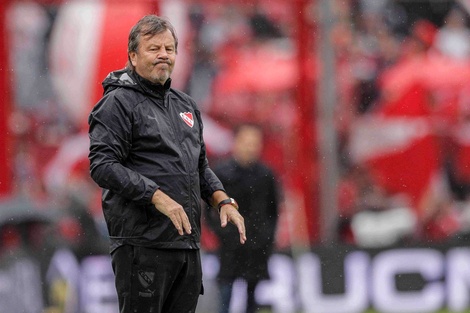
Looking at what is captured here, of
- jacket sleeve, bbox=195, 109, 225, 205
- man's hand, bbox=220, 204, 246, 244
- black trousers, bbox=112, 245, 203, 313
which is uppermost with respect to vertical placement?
jacket sleeve, bbox=195, 109, 225, 205

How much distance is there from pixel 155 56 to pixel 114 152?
1.73ft

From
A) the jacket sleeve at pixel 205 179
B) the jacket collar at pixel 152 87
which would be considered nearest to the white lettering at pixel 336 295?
the jacket sleeve at pixel 205 179

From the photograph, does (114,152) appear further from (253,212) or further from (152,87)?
(253,212)

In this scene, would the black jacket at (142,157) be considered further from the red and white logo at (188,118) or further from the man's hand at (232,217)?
the man's hand at (232,217)

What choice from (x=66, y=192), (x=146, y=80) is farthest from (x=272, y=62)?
(x=146, y=80)

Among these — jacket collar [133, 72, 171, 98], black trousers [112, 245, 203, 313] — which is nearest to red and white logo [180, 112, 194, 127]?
jacket collar [133, 72, 171, 98]

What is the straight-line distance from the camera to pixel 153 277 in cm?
579

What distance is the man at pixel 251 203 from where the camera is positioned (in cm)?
930

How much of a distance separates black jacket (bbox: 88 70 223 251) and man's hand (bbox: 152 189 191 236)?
3.3 inches

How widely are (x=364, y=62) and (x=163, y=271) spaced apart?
11.5 m

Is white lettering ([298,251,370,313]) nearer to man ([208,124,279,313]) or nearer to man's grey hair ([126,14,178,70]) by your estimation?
man ([208,124,279,313])

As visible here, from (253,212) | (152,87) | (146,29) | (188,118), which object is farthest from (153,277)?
(253,212)

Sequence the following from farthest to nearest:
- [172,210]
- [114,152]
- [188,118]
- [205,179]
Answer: [205,179]
[188,118]
[114,152]
[172,210]

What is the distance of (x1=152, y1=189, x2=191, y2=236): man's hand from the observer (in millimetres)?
5543
